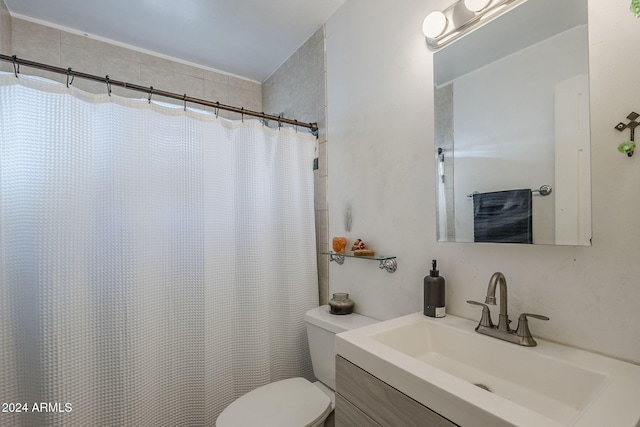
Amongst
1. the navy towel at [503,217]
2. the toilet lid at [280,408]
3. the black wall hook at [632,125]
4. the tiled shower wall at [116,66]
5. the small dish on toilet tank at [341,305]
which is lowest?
the toilet lid at [280,408]

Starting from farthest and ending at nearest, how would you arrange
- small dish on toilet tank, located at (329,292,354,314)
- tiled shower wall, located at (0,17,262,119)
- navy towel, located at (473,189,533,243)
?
tiled shower wall, located at (0,17,262,119) < small dish on toilet tank, located at (329,292,354,314) < navy towel, located at (473,189,533,243)

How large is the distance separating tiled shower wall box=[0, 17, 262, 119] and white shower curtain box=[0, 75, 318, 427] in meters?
0.90

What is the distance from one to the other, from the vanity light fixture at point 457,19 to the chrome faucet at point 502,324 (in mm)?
900

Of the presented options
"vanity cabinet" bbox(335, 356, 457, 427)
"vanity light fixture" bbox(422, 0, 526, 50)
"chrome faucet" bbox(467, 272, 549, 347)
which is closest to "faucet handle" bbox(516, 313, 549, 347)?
"chrome faucet" bbox(467, 272, 549, 347)

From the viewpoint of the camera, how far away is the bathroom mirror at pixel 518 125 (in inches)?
33.9

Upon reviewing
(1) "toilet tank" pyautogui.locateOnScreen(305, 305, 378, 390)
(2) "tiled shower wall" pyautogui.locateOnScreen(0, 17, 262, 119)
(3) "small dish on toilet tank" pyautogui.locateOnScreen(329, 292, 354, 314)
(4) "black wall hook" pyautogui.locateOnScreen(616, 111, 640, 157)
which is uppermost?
(2) "tiled shower wall" pyautogui.locateOnScreen(0, 17, 262, 119)

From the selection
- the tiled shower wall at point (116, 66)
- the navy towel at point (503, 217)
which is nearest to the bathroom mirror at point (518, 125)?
the navy towel at point (503, 217)

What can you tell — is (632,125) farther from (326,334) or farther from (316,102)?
(316,102)

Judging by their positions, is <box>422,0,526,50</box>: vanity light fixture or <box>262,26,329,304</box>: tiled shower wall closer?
<box>422,0,526,50</box>: vanity light fixture

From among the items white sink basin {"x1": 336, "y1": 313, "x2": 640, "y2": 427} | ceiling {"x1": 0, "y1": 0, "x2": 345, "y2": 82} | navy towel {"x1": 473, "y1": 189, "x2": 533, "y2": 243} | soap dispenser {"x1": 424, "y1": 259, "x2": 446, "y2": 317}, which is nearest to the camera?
white sink basin {"x1": 336, "y1": 313, "x2": 640, "y2": 427}

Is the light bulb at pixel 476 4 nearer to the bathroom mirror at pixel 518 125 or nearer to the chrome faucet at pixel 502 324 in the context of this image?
the bathroom mirror at pixel 518 125

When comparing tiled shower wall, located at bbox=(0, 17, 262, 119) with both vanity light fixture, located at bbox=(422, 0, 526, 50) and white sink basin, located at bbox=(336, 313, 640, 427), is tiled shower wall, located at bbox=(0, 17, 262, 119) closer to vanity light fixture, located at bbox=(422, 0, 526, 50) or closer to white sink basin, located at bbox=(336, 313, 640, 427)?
vanity light fixture, located at bbox=(422, 0, 526, 50)

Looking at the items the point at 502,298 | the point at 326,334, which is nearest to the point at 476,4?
the point at 502,298

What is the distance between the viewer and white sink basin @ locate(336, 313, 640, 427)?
0.59m
